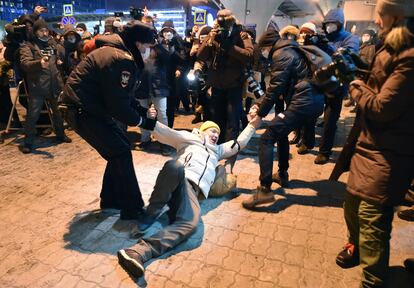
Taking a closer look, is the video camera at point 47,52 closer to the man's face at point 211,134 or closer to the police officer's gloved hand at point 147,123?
the police officer's gloved hand at point 147,123

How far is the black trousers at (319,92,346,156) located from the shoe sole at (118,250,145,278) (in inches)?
147

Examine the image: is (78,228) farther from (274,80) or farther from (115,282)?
(274,80)

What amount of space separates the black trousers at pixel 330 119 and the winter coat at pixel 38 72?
4.65 meters

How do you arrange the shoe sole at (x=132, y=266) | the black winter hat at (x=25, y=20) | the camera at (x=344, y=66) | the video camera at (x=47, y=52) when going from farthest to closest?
the black winter hat at (x=25, y=20), the video camera at (x=47, y=52), the shoe sole at (x=132, y=266), the camera at (x=344, y=66)

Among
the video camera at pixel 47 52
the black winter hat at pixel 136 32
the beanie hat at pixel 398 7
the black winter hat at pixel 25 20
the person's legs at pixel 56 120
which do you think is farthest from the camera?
the person's legs at pixel 56 120

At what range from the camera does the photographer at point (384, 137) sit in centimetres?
201

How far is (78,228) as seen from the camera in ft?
11.0

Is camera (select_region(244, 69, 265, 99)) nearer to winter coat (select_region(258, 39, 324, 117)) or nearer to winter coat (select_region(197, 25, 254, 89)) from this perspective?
winter coat (select_region(197, 25, 254, 89))

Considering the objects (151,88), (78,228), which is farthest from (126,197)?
(151,88)

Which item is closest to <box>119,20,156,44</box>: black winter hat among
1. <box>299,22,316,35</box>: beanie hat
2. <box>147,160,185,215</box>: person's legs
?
<box>147,160,185,215</box>: person's legs

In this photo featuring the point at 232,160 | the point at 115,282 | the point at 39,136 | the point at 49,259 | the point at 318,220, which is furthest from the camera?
the point at 39,136

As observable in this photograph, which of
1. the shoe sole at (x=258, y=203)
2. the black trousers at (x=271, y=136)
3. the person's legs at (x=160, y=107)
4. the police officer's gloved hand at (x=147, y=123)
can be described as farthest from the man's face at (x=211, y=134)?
the person's legs at (x=160, y=107)

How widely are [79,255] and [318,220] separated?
8.02 ft

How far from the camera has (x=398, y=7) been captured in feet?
6.59
